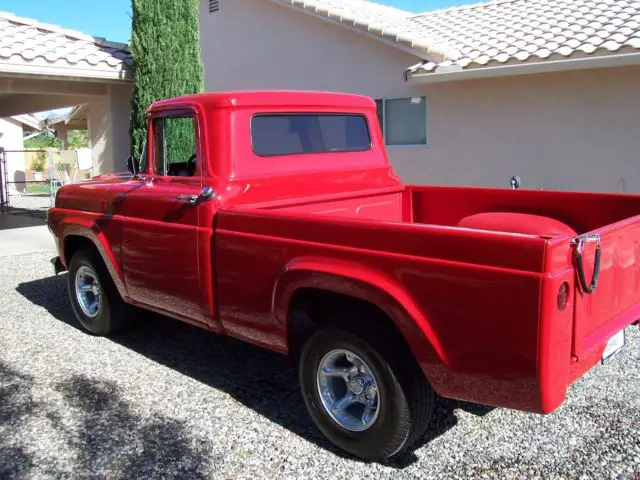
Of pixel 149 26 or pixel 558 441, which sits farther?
pixel 149 26

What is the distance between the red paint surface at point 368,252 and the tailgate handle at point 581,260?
0.04 m

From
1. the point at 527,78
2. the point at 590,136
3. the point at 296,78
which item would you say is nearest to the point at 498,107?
the point at 527,78

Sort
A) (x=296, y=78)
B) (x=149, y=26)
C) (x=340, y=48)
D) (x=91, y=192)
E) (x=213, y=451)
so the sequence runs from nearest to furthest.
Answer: (x=213, y=451) < (x=91, y=192) < (x=149, y=26) < (x=340, y=48) < (x=296, y=78)

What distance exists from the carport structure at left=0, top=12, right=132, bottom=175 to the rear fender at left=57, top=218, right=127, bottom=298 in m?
4.78

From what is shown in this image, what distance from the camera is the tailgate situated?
2.90 metres

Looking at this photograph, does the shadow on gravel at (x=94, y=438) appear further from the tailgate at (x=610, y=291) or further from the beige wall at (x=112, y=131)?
the beige wall at (x=112, y=131)

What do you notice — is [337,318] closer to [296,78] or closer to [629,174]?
[629,174]

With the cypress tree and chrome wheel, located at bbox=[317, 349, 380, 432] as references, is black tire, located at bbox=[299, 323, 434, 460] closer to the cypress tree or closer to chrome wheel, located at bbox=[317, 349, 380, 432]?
chrome wheel, located at bbox=[317, 349, 380, 432]

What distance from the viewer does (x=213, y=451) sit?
141 inches

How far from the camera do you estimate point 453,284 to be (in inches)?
114

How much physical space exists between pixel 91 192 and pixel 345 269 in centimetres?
285

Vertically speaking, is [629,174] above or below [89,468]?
above

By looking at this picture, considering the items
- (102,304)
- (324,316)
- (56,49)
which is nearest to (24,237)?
(56,49)

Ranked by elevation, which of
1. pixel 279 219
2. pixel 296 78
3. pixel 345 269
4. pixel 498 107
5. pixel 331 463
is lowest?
pixel 331 463
